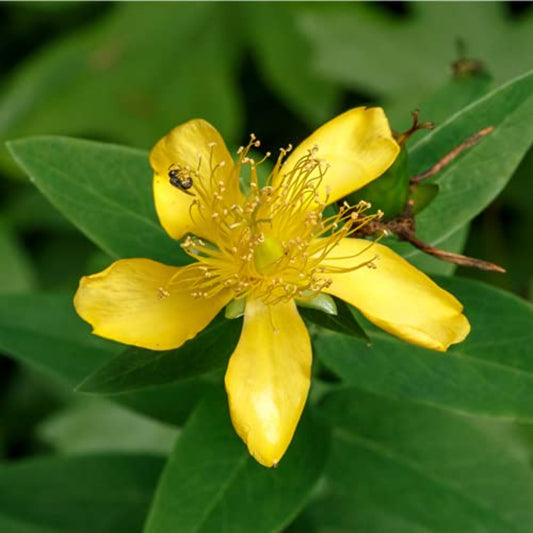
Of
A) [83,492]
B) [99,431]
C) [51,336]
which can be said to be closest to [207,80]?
[99,431]

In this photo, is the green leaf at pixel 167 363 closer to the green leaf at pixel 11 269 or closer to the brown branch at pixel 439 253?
the brown branch at pixel 439 253

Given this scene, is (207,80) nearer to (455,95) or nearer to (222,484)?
(455,95)

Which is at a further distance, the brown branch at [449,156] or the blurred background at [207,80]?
the blurred background at [207,80]

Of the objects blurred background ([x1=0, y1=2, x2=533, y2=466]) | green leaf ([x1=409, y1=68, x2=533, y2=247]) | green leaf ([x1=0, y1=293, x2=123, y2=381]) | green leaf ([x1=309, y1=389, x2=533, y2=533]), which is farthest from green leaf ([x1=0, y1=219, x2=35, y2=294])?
green leaf ([x1=409, y1=68, x2=533, y2=247])

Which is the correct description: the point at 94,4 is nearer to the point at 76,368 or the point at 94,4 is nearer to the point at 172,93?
the point at 172,93

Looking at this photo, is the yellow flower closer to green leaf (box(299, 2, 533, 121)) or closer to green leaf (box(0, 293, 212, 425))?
green leaf (box(0, 293, 212, 425))

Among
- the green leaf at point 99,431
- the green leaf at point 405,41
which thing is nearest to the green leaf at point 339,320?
the green leaf at point 99,431
